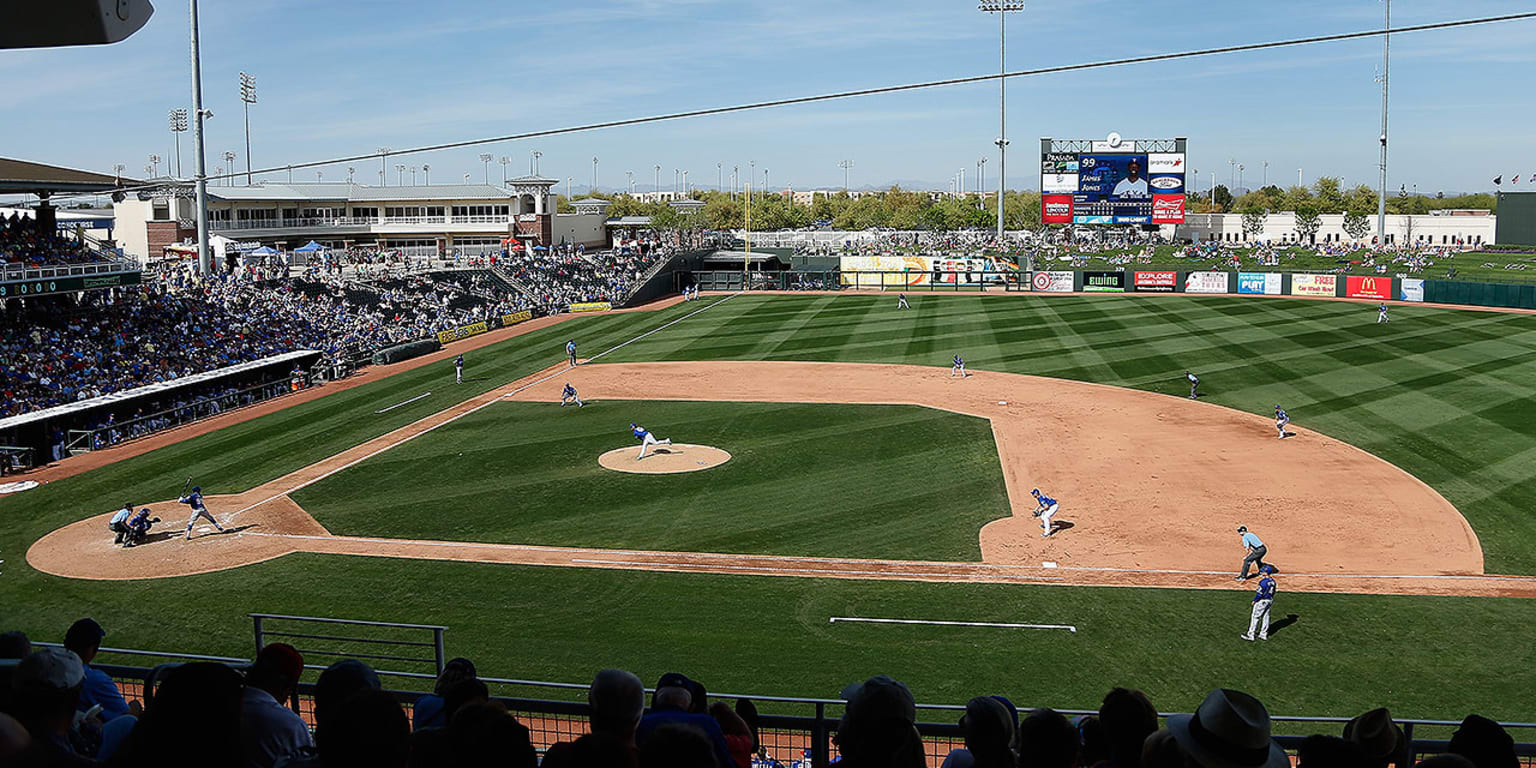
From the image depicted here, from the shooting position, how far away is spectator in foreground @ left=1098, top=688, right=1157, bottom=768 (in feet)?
16.6

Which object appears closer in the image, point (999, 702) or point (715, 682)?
point (999, 702)

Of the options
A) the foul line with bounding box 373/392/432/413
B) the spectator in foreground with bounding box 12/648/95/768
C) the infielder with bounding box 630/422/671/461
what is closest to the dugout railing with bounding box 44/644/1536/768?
the spectator in foreground with bounding box 12/648/95/768

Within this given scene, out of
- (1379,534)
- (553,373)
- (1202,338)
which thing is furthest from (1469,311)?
(553,373)

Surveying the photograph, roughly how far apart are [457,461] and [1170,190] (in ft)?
188

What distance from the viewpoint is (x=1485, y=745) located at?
→ 4711 mm

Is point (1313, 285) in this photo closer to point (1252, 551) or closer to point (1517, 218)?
point (1252, 551)

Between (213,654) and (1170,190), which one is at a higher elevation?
(1170,190)

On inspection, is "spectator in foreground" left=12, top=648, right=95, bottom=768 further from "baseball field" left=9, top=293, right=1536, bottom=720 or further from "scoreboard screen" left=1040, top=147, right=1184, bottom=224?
"scoreboard screen" left=1040, top=147, right=1184, bottom=224

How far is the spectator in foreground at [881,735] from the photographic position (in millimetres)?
4543

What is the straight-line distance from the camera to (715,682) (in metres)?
14.8

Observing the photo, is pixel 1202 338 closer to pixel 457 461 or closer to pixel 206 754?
pixel 457 461

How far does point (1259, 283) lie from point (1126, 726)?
71003mm

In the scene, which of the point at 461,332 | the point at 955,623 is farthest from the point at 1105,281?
the point at 955,623

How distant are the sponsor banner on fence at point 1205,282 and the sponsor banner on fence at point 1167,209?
13.7 ft
